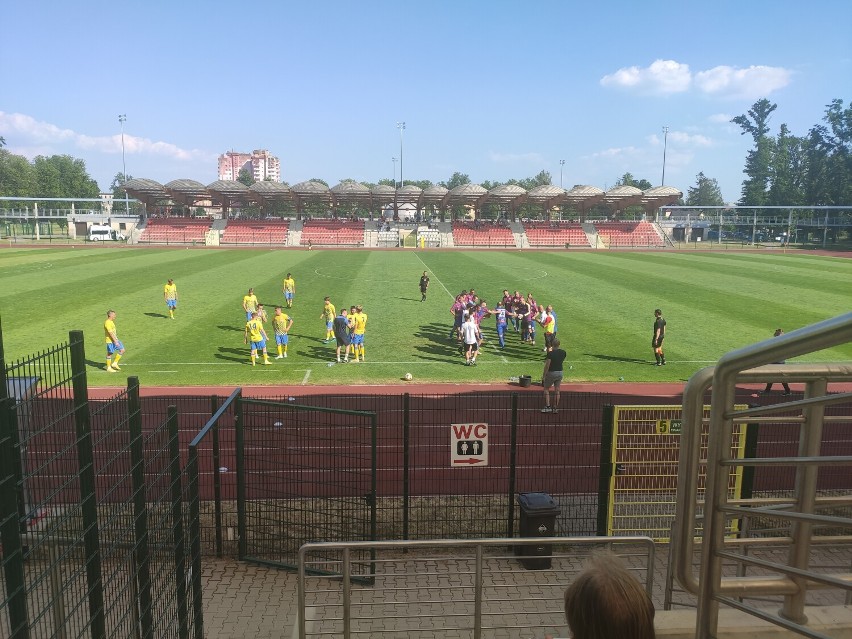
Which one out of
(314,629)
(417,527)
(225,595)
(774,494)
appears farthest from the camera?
(774,494)

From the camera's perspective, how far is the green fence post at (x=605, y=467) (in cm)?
815

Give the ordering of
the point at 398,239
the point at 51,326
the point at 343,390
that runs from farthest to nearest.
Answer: the point at 398,239 → the point at 51,326 → the point at 343,390

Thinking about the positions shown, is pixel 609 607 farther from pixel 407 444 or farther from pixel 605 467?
pixel 605 467

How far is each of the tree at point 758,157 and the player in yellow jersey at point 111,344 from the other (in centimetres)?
11709

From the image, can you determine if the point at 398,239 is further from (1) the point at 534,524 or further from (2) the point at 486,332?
(1) the point at 534,524

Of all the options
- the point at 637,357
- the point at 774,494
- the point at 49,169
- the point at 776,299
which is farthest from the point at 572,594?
the point at 49,169

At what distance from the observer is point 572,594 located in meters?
2.10

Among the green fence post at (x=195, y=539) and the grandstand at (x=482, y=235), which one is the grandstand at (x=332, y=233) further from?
the green fence post at (x=195, y=539)

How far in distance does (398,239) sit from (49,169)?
92516 mm

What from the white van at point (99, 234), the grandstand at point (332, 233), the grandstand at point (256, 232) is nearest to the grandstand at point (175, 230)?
the grandstand at point (256, 232)

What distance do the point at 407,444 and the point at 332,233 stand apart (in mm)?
66994

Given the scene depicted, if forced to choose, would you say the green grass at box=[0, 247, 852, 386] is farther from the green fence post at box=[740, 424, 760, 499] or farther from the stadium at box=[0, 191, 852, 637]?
the green fence post at box=[740, 424, 760, 499]

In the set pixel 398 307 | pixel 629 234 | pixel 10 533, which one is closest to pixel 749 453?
pixel 10 533

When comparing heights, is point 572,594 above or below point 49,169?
below
